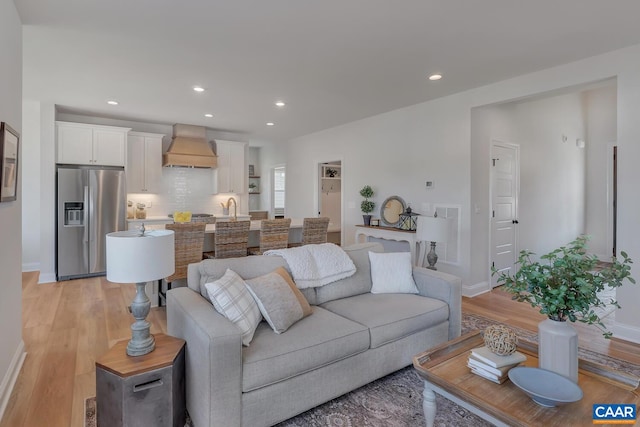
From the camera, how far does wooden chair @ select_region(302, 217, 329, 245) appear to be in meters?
4.58

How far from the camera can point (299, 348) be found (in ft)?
6.38

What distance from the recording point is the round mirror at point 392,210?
5.24m

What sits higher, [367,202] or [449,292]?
[367,202]

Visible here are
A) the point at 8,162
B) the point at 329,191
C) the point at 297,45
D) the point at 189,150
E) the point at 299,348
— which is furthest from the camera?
the point at 329,191

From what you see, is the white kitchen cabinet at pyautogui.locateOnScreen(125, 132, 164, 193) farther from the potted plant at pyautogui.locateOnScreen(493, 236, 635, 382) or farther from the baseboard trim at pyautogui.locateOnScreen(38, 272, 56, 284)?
the potted plant at pyautogui.locateOnScreen(493, 236, 635, 382)

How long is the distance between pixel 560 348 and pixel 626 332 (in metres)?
→ 2.42

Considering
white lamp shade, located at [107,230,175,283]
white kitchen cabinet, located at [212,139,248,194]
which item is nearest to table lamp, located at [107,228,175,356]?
white lamp shade, located at [107,230,175,283]

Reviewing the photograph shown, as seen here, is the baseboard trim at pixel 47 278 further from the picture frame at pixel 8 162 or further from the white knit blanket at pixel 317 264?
the white knit blanket at pixel 317 264

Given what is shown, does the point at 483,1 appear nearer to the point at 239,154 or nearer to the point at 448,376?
the point at 448,376

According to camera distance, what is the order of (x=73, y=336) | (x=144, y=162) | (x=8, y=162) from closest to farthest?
(x=8, y=162), (x=73, y=336), (x=144, y=162)

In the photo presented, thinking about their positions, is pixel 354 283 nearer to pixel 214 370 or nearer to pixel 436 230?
pixel 436 230

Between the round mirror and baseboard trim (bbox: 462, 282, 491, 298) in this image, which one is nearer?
baseboard trim (bbox: 462, 282, 491, 298)

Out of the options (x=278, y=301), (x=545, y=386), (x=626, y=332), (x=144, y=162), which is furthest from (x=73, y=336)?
(x=626, y=332)

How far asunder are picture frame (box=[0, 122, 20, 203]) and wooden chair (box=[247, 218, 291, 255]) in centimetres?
235
